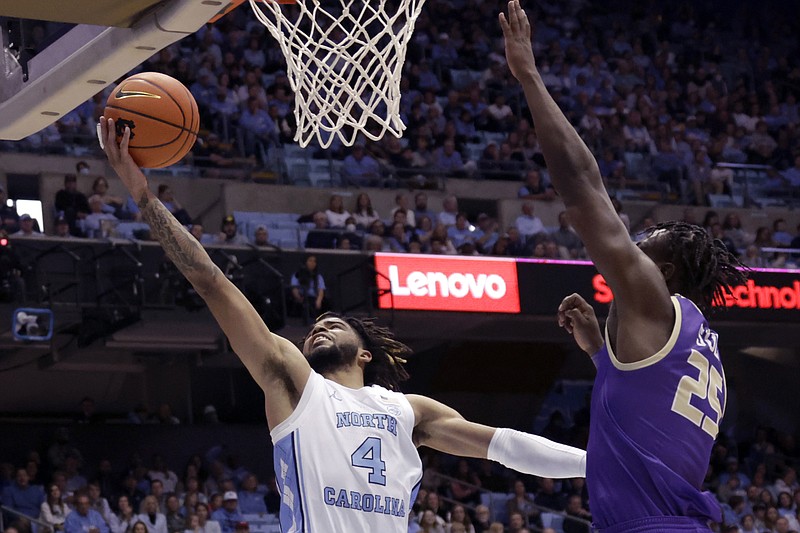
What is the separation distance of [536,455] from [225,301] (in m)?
1.08

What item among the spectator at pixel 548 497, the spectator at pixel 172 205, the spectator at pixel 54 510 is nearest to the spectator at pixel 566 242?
the spectator at pixel 548 497

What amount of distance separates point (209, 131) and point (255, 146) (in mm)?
554

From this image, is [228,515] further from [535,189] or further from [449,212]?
[535,189]

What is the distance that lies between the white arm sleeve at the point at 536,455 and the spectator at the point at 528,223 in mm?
10399

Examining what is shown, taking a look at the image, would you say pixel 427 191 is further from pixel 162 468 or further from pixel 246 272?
pixel 162 468

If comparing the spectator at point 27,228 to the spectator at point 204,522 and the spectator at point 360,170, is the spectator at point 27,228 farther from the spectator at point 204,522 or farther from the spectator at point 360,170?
the spectator at point 360,170

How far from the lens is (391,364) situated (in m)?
4.46

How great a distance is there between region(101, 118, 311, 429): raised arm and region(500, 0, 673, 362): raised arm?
1.22 metres

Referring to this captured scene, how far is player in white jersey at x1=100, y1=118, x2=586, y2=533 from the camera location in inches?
148

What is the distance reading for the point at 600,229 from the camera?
2842 mm

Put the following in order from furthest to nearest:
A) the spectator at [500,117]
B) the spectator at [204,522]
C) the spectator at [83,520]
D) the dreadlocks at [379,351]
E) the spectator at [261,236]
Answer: the spectator at [500,117] < the spectator at [261,236] < the spectator at [204,522] < the spectator at [83,520] < the dreadlocks at [379,351]

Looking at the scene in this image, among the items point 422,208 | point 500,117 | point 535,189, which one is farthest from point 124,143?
point 500,117

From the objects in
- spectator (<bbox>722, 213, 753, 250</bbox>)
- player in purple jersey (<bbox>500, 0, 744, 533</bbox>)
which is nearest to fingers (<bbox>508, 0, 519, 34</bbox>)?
player in purple jersey (<bbox>500, 0, 744, 533</bbox>)

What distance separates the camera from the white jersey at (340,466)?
12.5ft
